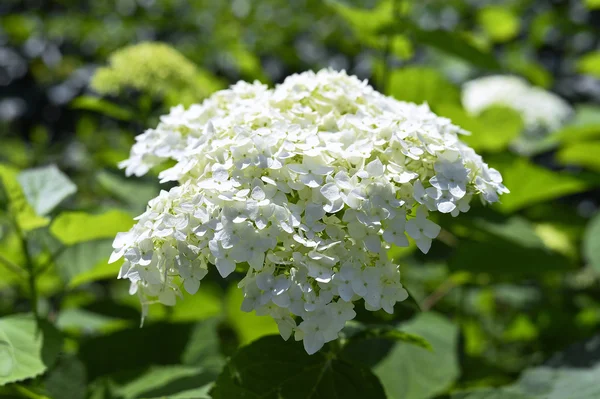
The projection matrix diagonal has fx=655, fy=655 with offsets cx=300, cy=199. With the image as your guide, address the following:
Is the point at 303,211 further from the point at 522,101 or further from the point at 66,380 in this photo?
the point at 522,101

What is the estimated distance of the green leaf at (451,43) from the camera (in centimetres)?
187

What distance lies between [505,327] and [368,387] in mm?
1961

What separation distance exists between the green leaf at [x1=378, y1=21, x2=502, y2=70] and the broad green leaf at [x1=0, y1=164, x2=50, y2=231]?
1.11 metres

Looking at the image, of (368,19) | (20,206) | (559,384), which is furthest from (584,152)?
(20,206)

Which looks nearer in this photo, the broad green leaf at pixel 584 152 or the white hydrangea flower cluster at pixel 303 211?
the white hydrangea flower cluster at pixel 303 211

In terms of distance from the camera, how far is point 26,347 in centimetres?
121

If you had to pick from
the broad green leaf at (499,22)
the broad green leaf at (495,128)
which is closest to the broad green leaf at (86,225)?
the broad green leaf at (495,128)

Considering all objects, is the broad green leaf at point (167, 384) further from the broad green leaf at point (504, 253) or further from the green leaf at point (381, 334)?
the broad green leaf at point (504, 253)

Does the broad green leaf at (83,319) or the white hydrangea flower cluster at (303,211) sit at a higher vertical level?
the white hydrangea flower cluster at (303,211)

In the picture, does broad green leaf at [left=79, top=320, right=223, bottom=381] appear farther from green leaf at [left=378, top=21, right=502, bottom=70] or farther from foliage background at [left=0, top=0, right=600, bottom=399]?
green leaf at [left=378, top=21, right=502, bottom=70]

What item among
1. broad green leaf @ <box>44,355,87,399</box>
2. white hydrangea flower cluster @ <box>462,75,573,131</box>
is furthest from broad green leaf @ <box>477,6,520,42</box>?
broad green leaf @ <box>44,355,87,399</box>

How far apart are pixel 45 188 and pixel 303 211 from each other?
0.88 metres

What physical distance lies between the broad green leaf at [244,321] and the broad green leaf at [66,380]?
1.82 feet

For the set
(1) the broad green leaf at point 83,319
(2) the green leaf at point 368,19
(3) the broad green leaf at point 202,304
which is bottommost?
(3) the broad green leaf at point 202,304
